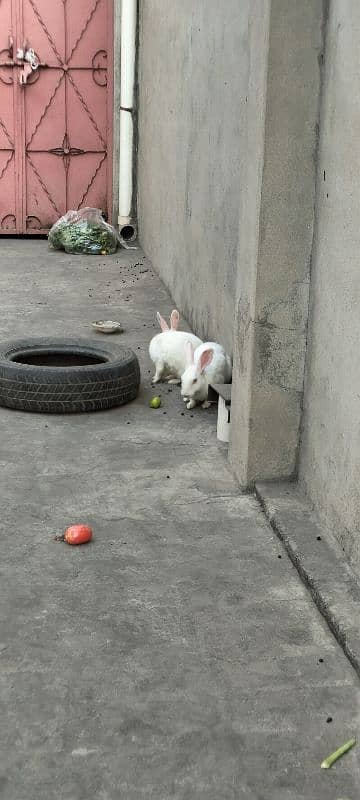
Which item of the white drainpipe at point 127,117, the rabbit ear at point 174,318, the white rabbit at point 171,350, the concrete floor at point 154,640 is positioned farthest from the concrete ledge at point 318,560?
the white drainpipe at point 127,117

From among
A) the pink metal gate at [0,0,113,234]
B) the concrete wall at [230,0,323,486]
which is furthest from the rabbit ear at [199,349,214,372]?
the pink metal gate at [0,0,113,234]

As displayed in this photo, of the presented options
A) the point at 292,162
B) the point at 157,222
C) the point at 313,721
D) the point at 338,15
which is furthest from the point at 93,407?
the point at 157,222

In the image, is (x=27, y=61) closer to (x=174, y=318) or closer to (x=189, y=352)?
(x=174, y=318)

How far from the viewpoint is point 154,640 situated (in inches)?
144

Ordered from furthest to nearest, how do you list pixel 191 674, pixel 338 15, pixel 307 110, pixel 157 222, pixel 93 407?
1. pixel 157 222
2. pixel 93 407
3. pixel 307 110
4. pixel 338 15
5. pixel 191 674

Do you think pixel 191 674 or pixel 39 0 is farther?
pixel 39 0

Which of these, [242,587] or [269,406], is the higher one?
[269,406]

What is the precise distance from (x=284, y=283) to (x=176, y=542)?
1357 millimetres

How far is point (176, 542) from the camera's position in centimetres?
448

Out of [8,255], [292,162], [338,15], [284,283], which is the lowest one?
[8,255]

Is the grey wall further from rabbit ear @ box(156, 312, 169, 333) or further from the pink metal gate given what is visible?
the pink metal gate

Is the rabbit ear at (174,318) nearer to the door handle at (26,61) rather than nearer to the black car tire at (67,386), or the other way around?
the black car tire at (67,386)

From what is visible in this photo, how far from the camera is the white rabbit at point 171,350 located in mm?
6781

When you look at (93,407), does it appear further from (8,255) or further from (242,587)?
(8,255)
